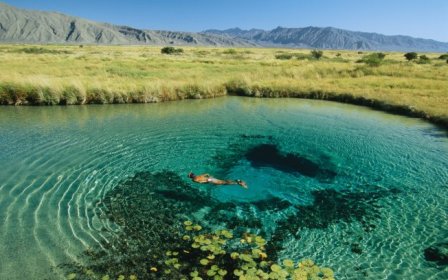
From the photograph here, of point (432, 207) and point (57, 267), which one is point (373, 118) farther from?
point (57, 267)

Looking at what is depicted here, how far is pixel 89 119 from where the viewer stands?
1889cm

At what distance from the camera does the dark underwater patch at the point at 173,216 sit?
23.4 feet

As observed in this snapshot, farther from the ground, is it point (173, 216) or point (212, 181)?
point (212, 181)

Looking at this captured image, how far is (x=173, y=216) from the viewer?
29.1ft

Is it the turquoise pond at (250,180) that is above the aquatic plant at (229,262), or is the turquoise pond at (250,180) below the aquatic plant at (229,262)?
below

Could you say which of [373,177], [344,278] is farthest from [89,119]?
[344,278]

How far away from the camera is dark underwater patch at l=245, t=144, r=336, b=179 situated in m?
12.3

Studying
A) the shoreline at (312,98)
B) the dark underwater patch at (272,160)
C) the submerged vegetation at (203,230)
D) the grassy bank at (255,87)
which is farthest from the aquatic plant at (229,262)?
the grassy bank at (255,87)

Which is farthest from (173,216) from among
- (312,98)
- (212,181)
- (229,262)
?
(312,98)

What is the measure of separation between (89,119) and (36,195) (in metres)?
9.80

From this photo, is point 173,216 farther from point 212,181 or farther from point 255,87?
point 255,87

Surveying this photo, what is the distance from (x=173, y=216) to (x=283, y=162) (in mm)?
5752

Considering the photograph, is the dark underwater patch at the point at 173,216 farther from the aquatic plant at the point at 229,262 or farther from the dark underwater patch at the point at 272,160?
the dark underwater patch at the point at 272,160

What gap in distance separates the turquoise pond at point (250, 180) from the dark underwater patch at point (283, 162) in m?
0.04
